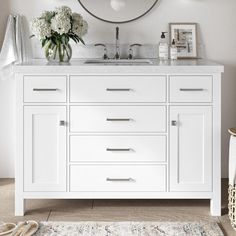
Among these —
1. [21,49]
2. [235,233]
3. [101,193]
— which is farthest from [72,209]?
[21,49]

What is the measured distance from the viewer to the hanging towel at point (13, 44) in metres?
3.94

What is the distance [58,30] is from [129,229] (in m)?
1.29

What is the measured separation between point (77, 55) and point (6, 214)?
129cm

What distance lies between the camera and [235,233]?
2.98 meters

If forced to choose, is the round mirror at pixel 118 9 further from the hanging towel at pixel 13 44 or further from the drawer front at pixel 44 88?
the drawer front at pixel 44 88

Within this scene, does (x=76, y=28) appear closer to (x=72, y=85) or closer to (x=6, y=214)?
(x=72, y=85)

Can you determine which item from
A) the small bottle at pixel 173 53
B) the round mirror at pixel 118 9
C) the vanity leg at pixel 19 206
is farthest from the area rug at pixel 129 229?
the round mirror at pixel 118 9

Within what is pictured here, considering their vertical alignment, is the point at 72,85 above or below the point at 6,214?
above

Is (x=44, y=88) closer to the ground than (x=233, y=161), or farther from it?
farther from it

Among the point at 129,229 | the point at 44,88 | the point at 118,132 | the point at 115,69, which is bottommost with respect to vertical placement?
the point at 129,229

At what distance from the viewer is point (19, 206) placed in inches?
129

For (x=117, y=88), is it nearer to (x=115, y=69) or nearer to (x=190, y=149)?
(x=115, y=69)

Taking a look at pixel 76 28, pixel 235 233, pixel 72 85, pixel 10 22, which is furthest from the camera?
pixel 10 22

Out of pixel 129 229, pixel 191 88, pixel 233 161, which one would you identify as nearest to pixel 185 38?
pixel 191 88
